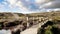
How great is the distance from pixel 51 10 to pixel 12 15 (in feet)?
3.52

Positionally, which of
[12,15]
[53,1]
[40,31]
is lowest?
[40,31]

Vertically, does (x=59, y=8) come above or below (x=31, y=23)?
above

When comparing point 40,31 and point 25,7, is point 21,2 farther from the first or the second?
point 40,31

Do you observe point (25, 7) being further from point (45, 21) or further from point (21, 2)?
point (45, 21)

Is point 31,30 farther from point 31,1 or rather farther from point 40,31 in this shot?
point 31,1

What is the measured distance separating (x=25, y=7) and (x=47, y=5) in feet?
2.02

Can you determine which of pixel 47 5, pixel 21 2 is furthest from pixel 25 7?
pixel 47 5

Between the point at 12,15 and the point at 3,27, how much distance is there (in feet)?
1.35

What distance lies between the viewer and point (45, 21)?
5.15 meters

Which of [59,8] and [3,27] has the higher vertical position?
[59,8]

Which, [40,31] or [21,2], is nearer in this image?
[40,31]

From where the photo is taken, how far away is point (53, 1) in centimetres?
530

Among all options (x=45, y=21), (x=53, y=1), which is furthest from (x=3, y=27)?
(x=53, y=1)

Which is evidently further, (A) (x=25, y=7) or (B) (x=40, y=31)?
(A) (x=25, y=7)
